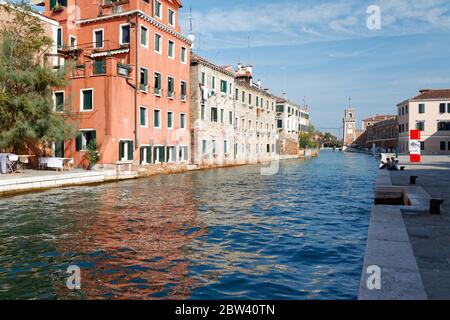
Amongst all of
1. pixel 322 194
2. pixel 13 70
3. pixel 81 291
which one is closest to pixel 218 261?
pixel 81 291

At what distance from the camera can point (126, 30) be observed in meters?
26.4

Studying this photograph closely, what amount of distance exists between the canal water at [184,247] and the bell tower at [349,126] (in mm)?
133270

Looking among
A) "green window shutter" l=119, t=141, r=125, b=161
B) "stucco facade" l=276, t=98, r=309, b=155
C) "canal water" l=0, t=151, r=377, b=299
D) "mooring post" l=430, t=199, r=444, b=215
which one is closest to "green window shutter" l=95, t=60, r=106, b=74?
"green window shutter" l=119, t=141, r=125, b=161

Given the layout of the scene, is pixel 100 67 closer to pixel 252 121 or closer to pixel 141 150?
pixel 141 150

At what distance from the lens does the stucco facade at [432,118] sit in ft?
195

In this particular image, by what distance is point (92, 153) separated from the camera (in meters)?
23.7

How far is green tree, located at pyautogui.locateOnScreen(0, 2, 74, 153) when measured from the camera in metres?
20.3

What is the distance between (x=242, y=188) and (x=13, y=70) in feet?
46.7

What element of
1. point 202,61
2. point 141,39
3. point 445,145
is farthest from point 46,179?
point 445,145

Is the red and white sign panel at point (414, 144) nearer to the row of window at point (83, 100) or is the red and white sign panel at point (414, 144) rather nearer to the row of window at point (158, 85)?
the row of window at point (158, 85)

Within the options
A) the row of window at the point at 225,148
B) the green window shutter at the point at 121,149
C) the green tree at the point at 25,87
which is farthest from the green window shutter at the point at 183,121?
the green tree at the point at 25,87

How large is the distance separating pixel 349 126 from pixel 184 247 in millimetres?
143464

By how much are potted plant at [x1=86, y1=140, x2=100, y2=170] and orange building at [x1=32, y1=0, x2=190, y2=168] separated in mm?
336
